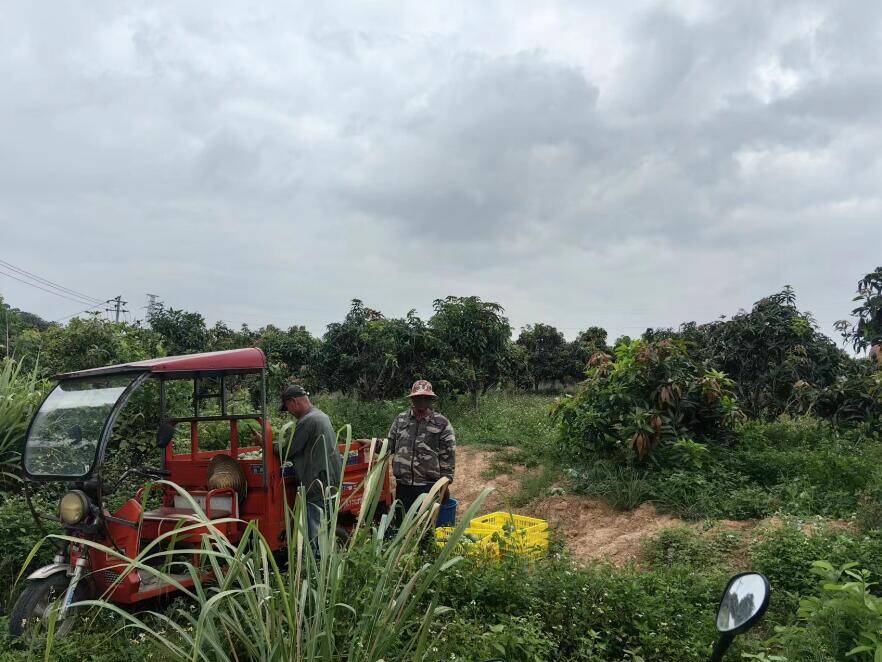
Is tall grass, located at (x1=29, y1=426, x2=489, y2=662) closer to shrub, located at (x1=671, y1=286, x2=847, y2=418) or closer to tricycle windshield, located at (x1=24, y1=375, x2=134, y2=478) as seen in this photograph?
tricycle windshield, located at (x1=24, y1=375, x2=134, y2=478)

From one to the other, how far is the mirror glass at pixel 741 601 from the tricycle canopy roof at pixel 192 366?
3864 mm

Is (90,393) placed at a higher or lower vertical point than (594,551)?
higher

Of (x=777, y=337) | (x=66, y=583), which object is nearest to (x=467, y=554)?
(x=66, y=583)

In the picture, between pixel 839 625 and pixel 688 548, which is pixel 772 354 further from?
pixel 839 625

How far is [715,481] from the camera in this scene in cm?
791

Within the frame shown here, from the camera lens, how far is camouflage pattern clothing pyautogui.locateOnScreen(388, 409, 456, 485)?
5984 millimetres

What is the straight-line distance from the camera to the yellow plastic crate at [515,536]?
4406 millimetres

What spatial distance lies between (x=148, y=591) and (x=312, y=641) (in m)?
2.64

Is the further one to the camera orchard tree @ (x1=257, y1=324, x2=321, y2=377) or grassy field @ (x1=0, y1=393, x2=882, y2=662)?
orchard tree @ (x1=257, y1=324, x2=321, y2=377)

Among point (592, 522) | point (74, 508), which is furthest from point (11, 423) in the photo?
point (592, 522)

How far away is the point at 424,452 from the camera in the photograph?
599cm

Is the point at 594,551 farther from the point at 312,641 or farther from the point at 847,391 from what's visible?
the point at 847,391

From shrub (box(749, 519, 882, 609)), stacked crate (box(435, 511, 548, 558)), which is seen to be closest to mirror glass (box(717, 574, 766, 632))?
stacked crate (box(435, 511, 548, 558))

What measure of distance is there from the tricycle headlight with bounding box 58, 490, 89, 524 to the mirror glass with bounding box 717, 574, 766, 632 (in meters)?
3.75
